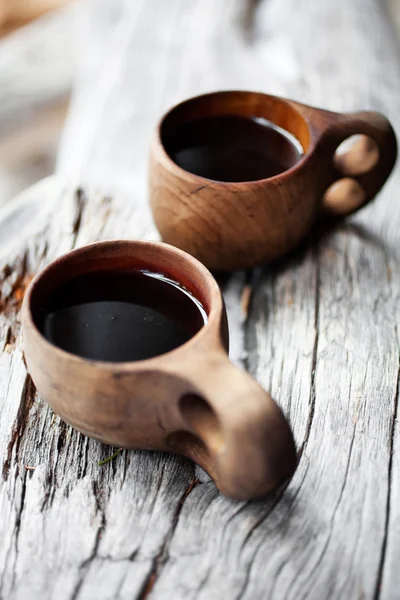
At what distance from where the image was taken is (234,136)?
1159 mm

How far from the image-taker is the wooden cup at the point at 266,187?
100 centimetres

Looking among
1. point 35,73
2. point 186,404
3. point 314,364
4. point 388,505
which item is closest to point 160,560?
point 186,404

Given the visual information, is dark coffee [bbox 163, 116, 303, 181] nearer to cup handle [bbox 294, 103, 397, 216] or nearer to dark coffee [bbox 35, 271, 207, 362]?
cup handle [bbox 294, 103, 397, 216]

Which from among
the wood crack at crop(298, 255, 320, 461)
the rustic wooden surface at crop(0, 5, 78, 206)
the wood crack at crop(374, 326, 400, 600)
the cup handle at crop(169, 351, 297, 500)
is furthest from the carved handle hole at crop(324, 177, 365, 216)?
the rustic wooden surface at crop(0, 5, 78, 206)

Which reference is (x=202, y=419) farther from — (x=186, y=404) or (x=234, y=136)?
(x=234, y=136)

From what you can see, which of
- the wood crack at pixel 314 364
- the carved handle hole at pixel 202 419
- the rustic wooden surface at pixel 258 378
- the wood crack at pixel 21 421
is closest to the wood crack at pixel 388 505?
the rustic wooden surface at pixel 258 378

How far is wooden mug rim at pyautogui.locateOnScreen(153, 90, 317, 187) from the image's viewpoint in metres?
0.99

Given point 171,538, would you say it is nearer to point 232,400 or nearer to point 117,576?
point 117,576

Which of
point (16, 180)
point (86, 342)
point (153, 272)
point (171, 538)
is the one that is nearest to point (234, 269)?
point (153, 272)

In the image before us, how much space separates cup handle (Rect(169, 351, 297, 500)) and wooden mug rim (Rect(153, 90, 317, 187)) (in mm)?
364

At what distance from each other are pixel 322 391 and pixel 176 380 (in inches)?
12.7

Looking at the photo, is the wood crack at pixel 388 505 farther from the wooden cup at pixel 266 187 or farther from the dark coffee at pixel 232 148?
the dark coffee at pixel 232 148

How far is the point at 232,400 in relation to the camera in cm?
68

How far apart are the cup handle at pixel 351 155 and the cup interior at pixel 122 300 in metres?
0.34
